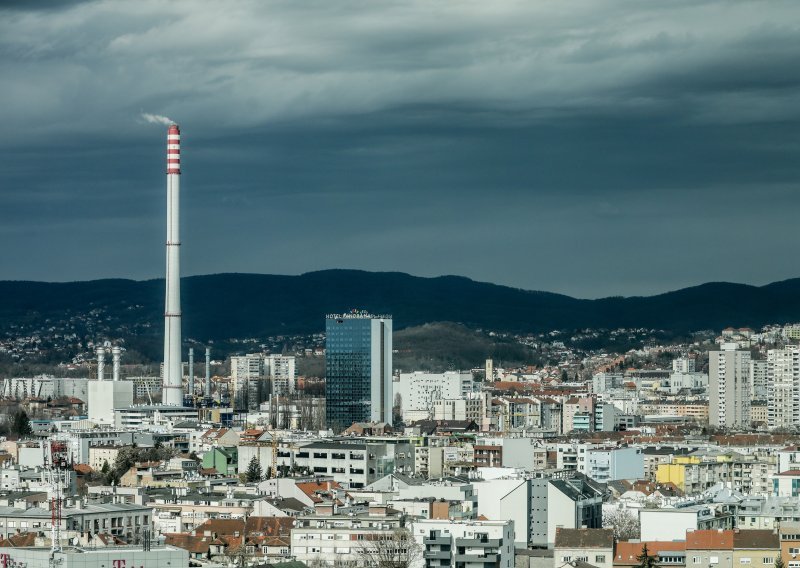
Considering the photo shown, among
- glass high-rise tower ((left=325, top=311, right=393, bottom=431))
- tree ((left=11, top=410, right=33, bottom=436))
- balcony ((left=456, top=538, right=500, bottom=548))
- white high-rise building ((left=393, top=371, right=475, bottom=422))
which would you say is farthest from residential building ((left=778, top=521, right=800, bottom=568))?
white high-rise building ((left=393, top=371, right=475, bottom=422))

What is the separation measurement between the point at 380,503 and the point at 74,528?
931 cm

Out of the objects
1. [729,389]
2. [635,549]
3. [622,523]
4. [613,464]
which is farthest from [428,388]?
[635,549]

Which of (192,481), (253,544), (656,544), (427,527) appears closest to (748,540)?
(656,544)

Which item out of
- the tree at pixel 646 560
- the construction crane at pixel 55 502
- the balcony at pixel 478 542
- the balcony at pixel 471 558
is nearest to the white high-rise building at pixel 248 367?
the construction crane at pixel 55 502

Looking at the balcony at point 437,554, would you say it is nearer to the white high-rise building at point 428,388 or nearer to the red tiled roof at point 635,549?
the red tiled roof at point 635,549

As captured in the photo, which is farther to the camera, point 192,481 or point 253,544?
point 192,481

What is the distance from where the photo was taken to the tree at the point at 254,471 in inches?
2215

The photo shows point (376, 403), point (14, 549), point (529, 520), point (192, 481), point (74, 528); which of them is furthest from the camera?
point (376, 403)

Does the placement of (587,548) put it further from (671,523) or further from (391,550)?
(391,550)

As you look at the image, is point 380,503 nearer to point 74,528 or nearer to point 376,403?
point 74,528

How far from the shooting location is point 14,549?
98.3 ft

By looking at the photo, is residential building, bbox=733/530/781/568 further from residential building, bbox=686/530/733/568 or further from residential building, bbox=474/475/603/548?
residential building, bbox=474/475/603/548

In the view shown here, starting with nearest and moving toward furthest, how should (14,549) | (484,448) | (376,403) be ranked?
(14,549)
(484,448)
(376,403)

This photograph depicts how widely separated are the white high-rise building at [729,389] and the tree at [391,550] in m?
67.7
